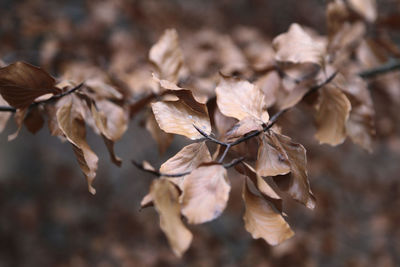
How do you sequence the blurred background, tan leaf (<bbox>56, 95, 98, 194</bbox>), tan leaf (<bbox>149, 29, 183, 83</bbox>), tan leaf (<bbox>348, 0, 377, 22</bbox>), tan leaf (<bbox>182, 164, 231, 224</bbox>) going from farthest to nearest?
the blurred background → tan leaf (<bbox>348, 0, 377, 22</bbox>) → tan leaf (<bbox>149, 29, 183, 83</bbox>) → tan leaf (<bbox>56, 95, 98, 194</bbox>) → tan leaf (<bbox>182, 164, 231, 224</bbox>)

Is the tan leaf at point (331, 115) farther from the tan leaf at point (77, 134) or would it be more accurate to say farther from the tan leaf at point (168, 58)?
the tan leaf at point (77, 134)

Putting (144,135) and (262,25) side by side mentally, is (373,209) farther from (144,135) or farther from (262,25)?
(144,135)

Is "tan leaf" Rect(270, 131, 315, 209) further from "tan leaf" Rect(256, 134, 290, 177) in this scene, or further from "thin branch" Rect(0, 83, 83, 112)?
"thin branch" Rect(0, 83, 83, 112)

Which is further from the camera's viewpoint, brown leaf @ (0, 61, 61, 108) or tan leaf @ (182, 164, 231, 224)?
brown leaf @ (0, 61, 61, 108)

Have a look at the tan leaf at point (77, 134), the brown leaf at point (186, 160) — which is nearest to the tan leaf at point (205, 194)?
the brown leaf at point (186, 160)

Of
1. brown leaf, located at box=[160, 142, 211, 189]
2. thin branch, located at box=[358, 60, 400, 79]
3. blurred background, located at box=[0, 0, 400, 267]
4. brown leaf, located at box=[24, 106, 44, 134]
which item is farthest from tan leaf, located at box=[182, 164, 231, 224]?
blurred background, located at box=[0, 0, 400, 267]

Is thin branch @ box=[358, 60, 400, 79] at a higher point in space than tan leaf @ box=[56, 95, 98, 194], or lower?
lower

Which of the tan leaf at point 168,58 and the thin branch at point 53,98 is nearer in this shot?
the thin branch at point 53,98
